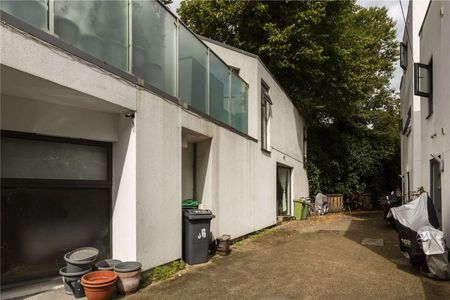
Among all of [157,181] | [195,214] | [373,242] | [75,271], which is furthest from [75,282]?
[373,242]

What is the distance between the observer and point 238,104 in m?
11.2

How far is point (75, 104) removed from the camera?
548cm

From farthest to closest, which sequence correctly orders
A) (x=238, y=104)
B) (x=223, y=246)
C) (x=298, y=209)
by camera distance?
1. (x=298, y=209)
2. (x=238, y=104)
3. (x=223, y=246)

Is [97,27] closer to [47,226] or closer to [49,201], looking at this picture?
[49,201]

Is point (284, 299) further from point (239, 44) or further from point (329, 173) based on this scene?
point (329, 173)

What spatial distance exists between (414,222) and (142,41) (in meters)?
5.84

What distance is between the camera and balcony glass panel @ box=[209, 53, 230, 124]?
9250mm

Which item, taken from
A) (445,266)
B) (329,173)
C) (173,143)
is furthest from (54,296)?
(329,173)

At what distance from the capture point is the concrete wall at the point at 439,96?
7625 millimetres

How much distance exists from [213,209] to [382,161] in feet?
60.1

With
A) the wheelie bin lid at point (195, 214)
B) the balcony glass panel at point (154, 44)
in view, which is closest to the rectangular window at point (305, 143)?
the wheelie bin lid at point (195, 214)

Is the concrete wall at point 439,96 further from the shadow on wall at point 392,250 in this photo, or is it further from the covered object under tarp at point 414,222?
the shadow on wall at point 392,250

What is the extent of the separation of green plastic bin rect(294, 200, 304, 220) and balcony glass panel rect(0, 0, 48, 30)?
1393cm

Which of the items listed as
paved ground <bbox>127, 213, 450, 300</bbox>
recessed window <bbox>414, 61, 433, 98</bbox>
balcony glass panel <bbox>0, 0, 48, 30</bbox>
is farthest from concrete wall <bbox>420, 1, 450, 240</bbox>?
balcony glass panel <bbox>0, 0, 48, 30</bbox>
